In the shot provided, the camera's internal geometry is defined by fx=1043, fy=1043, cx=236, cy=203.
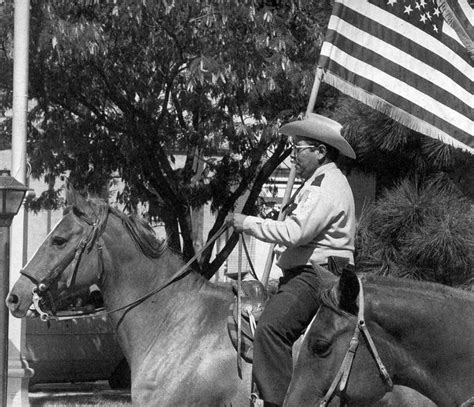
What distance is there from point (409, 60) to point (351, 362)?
13.4 feet

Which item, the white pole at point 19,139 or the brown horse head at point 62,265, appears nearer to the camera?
the brown horse head at point 62,265

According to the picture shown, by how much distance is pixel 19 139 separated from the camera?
398 inches

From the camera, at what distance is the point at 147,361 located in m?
7.10

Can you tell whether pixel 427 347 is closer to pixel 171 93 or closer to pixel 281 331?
pixel 281 331

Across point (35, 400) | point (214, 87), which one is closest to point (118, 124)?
point (214, 87)

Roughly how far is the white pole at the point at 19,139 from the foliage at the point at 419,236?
3376 millimetres

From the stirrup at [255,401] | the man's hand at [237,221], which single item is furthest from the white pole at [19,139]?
the stirrup at [255,401]

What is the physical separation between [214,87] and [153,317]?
20.1 feet

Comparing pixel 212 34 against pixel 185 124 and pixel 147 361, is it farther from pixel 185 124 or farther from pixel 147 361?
pixel 147 361

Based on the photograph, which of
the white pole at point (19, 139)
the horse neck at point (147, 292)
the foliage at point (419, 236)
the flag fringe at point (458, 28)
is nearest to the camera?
the horse neck at point (147, 292)

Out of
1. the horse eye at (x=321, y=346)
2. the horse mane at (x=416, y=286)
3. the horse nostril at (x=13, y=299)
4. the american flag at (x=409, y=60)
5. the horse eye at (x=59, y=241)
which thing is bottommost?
the horse nostril at (x=13, y=299)

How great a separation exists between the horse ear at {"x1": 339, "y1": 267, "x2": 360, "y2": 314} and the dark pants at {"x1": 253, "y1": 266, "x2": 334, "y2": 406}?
102 cm

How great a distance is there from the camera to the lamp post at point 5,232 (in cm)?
874

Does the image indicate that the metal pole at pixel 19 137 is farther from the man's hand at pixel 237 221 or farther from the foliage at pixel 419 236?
the man's hand at pixel 237 221
